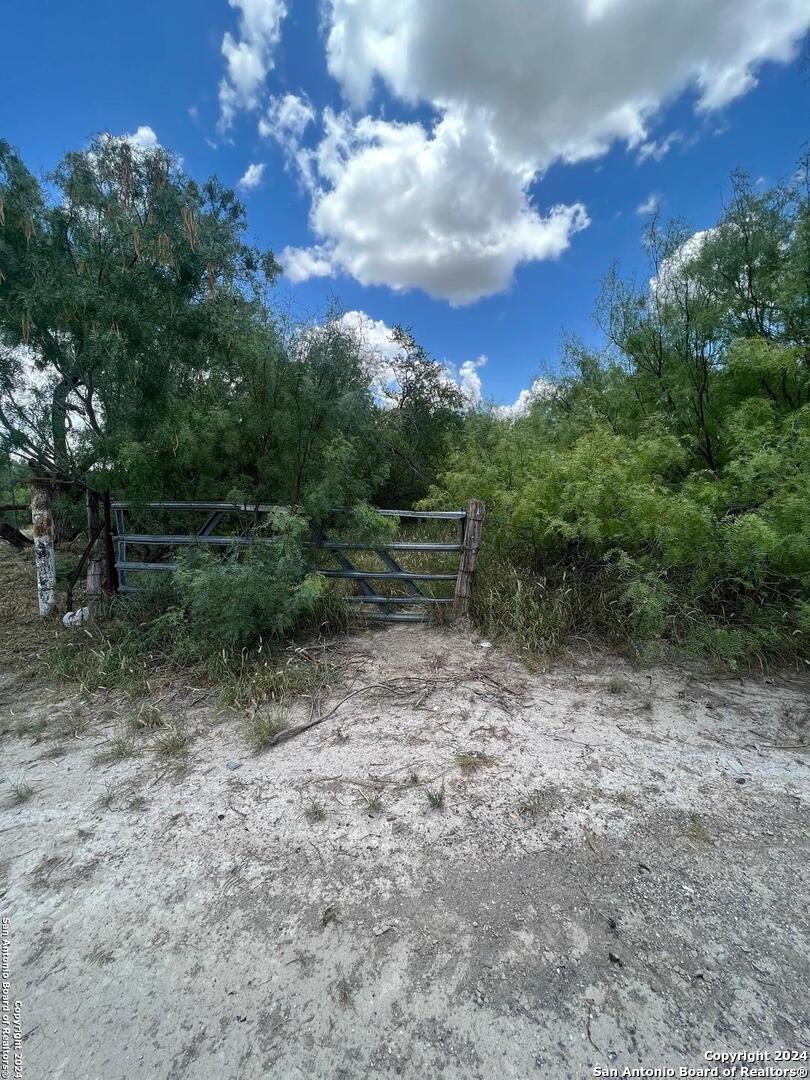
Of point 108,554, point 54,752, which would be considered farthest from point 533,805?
point 108,554

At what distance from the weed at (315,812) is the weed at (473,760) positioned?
0.82m

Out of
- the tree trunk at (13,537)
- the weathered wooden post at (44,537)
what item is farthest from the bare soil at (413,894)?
the tree trunk at (13,537)

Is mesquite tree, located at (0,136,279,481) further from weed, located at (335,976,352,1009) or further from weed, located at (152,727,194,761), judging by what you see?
weed, located at (335,976,352,1009)

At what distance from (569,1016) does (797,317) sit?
7205mm

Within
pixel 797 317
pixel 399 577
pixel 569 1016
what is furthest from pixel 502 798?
pixel 797 317

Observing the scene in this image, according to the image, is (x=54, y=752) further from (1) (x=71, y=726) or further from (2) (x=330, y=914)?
(2) (x=330, y=914)

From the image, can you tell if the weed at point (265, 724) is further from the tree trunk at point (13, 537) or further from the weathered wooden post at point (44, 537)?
the tree trunk at point (13, 537)

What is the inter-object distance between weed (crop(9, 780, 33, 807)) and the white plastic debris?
8.59 feet

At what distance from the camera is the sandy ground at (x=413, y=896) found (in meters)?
1.37

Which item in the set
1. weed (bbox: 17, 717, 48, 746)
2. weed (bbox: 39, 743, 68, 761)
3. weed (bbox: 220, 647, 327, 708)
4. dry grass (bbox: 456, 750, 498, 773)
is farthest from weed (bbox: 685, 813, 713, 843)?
weed (bbox: 17, 717, 48, 746)

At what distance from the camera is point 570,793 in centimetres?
241

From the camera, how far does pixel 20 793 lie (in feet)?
8.04

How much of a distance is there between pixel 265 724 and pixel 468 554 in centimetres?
268

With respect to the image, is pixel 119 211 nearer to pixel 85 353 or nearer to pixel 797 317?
pixel 85 353
